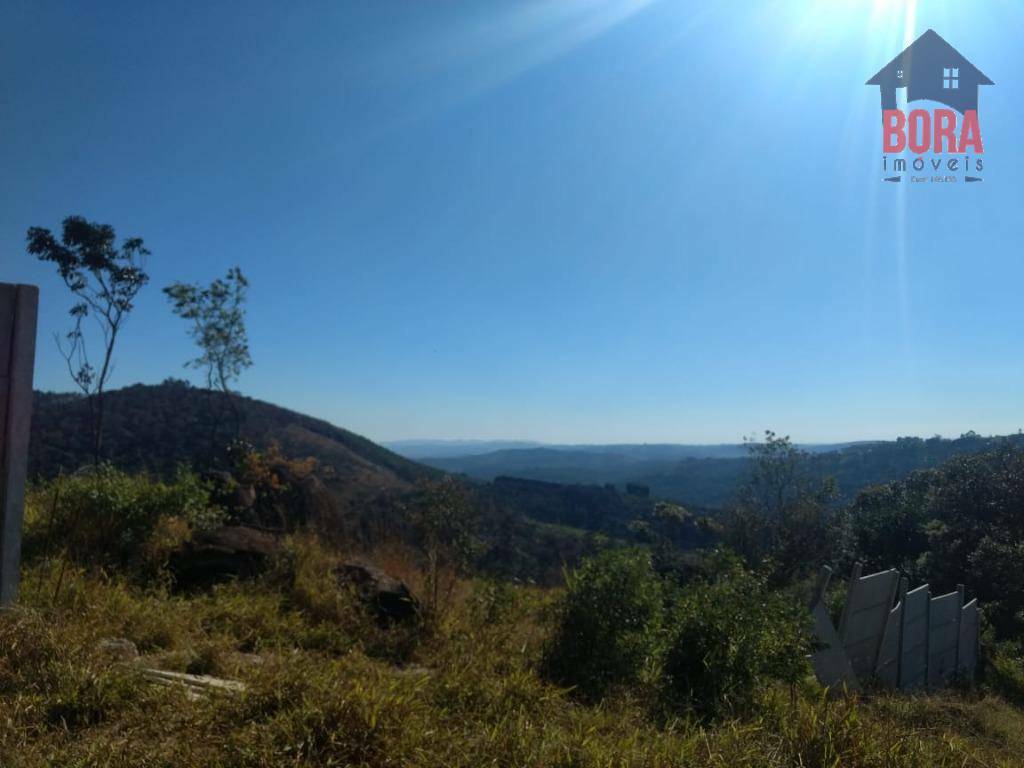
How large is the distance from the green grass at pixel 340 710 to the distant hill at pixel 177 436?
7.44m

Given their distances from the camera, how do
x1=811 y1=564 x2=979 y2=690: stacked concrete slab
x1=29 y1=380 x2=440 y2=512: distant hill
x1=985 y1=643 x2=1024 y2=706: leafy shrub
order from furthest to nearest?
x1=29 y1=380 x2=440 y2=512: distant hill → x1=985 y1=643 x2=1024 y2=706: leafy shrub → x1=811 y1=564 x2=979 y2=690: stacked concrete slab

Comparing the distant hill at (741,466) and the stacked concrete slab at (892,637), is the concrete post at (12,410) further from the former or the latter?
the distant hill at (741,466)

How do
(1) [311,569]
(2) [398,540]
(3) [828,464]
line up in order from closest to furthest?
(1) [311,569], (2) [398,540], (3) [828,464]

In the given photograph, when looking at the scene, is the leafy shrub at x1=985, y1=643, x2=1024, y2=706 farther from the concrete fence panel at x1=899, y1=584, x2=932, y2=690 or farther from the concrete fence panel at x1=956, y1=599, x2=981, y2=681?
the concrete fence panel at x1=899, y1=584, x2=932, y2=690

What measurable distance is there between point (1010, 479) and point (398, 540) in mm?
10540

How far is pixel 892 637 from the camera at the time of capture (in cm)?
633

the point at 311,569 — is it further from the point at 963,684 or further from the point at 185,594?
the point at 963,684

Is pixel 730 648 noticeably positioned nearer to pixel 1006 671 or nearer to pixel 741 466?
pixel 1006 671

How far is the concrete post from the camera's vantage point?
361cm

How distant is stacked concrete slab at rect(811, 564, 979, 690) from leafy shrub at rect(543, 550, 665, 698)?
1708 millimetres

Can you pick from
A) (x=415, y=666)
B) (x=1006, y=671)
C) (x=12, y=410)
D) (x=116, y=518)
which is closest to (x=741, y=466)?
(x=1006, y=671)

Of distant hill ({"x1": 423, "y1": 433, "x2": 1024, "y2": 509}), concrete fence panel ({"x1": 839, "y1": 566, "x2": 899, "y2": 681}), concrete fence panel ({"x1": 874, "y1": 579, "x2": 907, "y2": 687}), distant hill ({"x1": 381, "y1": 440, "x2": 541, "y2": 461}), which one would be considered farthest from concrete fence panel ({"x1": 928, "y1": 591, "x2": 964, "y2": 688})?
distant hill ({"x1": 381, "y1": 440, "x2": 541, "y2": 461})

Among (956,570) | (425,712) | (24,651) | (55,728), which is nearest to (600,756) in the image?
(425,712)

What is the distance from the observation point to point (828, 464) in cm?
1296
